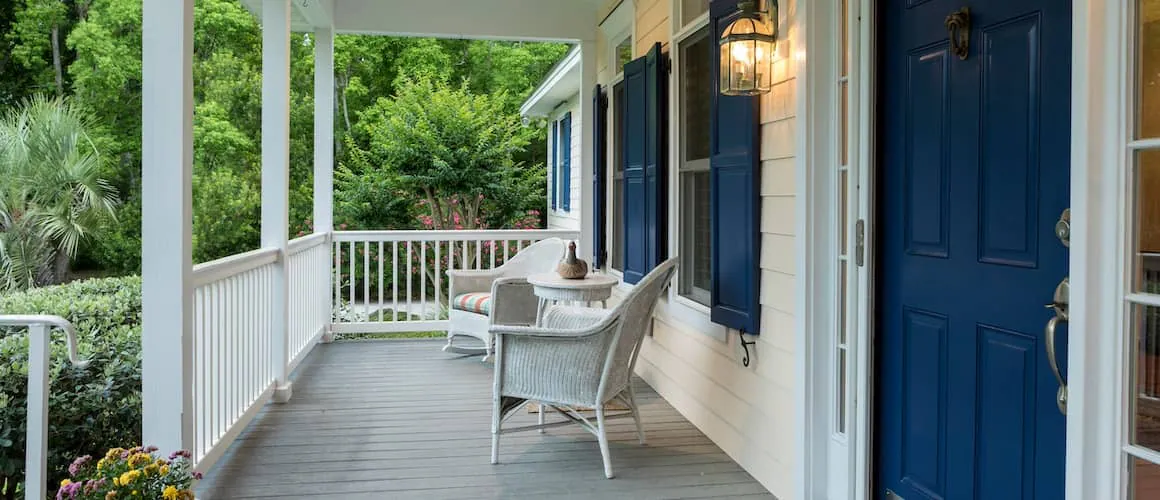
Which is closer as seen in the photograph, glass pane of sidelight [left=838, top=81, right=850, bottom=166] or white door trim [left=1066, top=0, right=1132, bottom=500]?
white door trim [left=1066, top=0, right=1132, bottom=500]

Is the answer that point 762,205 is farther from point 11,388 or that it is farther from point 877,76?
point 11,388

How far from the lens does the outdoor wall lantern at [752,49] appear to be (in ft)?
11.1

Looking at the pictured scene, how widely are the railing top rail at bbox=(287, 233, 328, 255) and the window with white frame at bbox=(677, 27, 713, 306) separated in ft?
8.26

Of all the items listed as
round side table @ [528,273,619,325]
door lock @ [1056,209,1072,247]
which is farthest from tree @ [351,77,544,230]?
door lock @ [1056,209,1072,247]

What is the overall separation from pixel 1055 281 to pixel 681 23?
3009mm

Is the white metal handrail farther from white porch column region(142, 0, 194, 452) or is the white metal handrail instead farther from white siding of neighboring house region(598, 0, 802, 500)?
white siding of neighboring house region(598, 0, 802, 500)

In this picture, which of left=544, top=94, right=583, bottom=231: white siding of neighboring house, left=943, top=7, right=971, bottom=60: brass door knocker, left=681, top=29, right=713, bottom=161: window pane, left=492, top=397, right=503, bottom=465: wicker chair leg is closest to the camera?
left=943, top=7, right=971, bottom=60: brass door knocker

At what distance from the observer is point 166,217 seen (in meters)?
3.02

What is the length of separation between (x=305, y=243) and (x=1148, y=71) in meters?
5.51

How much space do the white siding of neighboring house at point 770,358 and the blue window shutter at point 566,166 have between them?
6341 millimetres

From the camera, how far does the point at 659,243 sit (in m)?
4.97

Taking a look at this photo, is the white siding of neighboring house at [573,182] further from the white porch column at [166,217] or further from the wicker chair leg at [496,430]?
the white porch column at [166,217]

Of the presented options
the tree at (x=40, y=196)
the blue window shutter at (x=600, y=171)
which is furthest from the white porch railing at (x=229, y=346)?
the tree at (x=40, y=196)

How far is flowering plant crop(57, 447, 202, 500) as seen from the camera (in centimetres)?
233
